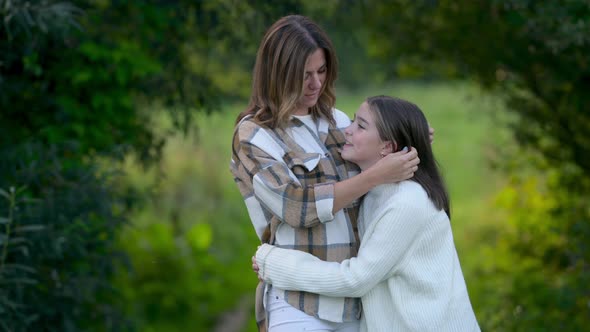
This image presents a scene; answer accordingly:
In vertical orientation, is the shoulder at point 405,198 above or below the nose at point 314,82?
below

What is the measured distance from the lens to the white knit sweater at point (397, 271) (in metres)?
2.60

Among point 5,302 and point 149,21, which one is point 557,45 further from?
point 5,302

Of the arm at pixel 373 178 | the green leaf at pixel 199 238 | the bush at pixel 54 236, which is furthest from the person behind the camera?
the green leaf at pixel 199 238

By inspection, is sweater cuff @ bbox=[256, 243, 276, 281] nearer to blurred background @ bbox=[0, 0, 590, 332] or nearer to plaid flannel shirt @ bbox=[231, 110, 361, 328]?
plaid flannel shirt @ bbox=[231, 110, 361, 328]

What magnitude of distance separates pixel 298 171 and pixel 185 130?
10.7 ft

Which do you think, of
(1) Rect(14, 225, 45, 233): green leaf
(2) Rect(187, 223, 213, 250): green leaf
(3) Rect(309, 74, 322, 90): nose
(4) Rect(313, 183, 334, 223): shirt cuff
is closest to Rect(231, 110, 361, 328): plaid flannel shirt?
(4) Rect(313, 183, 334, 223): shirt cuff

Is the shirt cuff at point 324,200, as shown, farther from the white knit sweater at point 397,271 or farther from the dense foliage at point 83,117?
the dense foliage at point 83,117

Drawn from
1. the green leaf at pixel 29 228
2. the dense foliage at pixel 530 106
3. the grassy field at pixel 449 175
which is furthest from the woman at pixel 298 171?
the grassy field at pixel 449 175

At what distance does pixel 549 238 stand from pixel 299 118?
4533mm

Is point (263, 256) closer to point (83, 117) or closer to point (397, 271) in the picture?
point (397, 271)

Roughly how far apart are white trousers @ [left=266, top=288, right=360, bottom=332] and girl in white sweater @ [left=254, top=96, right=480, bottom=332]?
0.19 feet

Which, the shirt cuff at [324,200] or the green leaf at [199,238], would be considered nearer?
the shirt cuff at [324,200]

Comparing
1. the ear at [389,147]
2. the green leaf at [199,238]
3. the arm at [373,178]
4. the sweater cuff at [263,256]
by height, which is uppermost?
the ear at [389,147]

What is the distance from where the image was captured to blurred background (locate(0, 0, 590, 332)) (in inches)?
181
